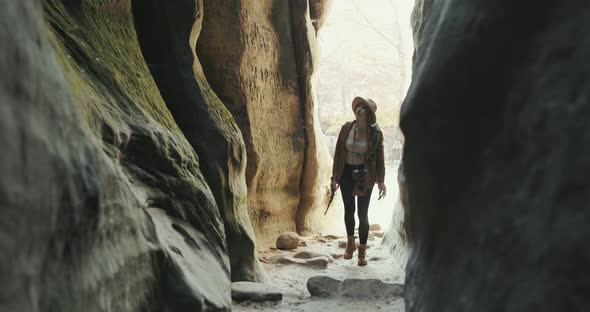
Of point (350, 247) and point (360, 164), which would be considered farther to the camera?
point (350, 247)

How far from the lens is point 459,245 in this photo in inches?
95.0

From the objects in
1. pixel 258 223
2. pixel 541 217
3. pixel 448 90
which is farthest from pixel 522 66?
pixel 258 223

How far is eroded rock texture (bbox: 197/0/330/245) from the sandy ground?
944 mm

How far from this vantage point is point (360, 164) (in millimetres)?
6340

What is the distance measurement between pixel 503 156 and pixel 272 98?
722 centimetres

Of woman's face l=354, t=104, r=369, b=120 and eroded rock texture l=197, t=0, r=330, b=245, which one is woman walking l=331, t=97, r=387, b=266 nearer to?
woman's face l=354, t=104, r=369, b=120

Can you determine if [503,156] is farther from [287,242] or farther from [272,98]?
[272,98]

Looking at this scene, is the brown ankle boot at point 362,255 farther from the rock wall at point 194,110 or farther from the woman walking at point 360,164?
the rock wall at point 194,110

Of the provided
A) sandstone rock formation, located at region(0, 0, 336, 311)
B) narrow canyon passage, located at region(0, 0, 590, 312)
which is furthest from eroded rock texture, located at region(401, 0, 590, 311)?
sandstone rock formation, located at region(0, 0, 336, 311)

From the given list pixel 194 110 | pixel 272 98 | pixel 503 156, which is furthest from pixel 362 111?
pixel 503 156

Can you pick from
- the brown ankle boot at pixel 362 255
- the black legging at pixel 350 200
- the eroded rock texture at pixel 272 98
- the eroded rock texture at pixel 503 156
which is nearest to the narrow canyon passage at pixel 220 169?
the eroded rock texture at pixel 503 156

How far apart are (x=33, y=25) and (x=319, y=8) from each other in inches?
388

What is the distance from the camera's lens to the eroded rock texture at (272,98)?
786 cm

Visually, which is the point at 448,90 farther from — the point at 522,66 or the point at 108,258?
the point at 108,258
